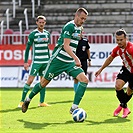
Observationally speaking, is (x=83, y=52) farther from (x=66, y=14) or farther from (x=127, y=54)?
(x=66, y=14)

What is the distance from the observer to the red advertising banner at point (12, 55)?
856 inches

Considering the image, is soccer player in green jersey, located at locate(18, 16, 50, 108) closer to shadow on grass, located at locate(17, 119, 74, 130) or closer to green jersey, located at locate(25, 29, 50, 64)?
green jersey, located at locate(25, 29, 50, 64)

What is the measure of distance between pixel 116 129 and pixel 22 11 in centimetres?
2243

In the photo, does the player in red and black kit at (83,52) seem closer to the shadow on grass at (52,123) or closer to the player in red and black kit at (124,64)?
the player in red and black kit at (124,64)

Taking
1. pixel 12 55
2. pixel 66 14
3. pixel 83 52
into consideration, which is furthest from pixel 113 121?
pixel 66 14

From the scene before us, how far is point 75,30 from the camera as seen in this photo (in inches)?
423

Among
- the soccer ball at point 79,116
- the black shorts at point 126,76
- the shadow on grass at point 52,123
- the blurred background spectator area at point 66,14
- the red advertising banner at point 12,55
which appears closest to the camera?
the shadow on grass at point 52,123

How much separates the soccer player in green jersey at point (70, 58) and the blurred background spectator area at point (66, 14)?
1807 centimetres

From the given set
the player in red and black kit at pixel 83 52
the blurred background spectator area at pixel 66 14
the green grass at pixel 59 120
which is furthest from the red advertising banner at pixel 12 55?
the green grass at pixel 59 120

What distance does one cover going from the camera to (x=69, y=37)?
10.6 meters

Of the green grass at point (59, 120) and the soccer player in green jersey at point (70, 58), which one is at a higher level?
the soccer player in green jersey at point (70, 58)

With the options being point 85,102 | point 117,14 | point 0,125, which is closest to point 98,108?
point 85,102

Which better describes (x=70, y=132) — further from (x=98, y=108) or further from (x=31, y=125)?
(x=98, y=108)

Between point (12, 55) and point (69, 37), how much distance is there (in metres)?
11.5
